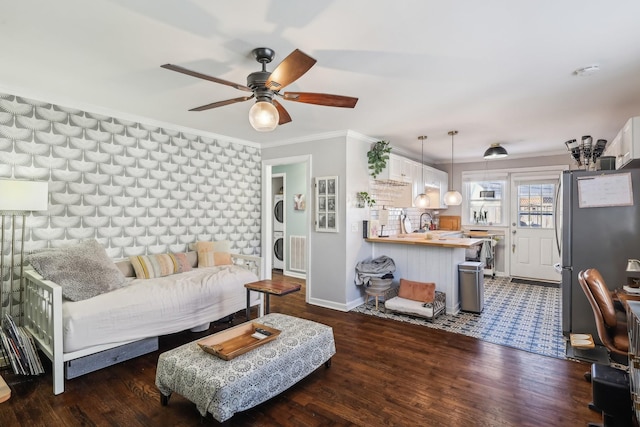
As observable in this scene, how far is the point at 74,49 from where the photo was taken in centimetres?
227

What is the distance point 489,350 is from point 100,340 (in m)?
3.50

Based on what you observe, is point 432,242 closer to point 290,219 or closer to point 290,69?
point 290,69

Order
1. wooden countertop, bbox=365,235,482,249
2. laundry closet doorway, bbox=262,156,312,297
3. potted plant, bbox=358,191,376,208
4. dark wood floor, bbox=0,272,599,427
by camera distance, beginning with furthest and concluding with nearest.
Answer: laundry closet doorway, bbox=262,156,312,297, potted plant, bbox=358,191,376,208, wooden countertop, bbox=365,235,482,249, dark wood floor, bbox=0,272,599,427

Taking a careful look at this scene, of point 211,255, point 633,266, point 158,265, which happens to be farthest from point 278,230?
point 633,266

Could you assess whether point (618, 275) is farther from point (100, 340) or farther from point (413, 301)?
point (100, 340)

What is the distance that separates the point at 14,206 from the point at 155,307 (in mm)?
1403

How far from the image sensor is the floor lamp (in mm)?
2670

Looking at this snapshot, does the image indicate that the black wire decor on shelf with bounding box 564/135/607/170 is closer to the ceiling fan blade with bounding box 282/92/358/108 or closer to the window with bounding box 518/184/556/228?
the ceiling fan blade with bounding box 282/92/358/108

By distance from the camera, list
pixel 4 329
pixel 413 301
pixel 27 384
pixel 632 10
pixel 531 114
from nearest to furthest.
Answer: pixel 632 10, pixel 27 384, pixel 4 329, pixel 531 114, pixel 413 301

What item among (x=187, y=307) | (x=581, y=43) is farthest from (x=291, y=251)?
(x=581, y=43)

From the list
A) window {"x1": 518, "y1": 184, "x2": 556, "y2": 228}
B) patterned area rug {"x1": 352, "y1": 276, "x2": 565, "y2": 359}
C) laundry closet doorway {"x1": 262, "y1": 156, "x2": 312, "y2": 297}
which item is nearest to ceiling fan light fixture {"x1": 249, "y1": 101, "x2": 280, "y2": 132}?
patterned area rug {"x1": 352, "y1": 276, "x2": 565, "y2": 359}

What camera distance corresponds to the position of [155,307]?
3033mm

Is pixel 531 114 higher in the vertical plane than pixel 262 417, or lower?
higher

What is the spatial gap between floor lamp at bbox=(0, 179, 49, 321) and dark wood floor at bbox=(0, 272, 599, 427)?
96 cm
